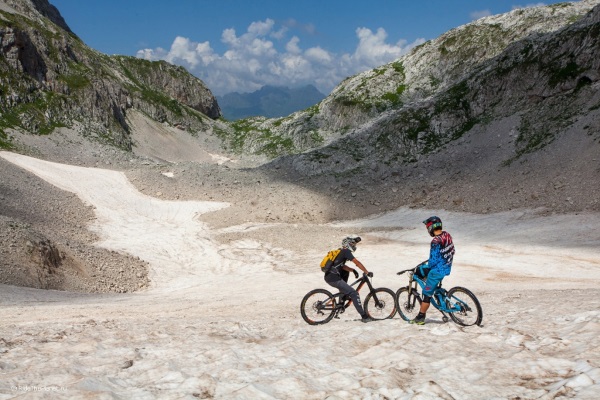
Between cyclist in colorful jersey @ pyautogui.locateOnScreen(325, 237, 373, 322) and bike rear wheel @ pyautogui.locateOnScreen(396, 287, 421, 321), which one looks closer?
bike rear wheel @ pyautogui.locateOnScreen(396, 287, 421, 321)

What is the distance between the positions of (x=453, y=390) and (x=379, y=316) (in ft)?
17.7

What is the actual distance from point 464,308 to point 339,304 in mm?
3477

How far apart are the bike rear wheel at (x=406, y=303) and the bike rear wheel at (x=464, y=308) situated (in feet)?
3.56

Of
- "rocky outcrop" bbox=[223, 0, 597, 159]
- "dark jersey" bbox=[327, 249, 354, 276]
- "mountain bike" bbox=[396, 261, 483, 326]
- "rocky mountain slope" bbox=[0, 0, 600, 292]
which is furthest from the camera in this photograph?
"rocky outcrop" bbox=[223, 0, 597, 159]

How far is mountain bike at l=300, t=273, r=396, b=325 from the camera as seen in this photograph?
12000 millimetres

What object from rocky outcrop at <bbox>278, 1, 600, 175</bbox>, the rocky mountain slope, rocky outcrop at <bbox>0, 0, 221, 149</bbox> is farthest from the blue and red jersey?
rocky outcrop at <bbox>0, 0, 221, 149</bbox>

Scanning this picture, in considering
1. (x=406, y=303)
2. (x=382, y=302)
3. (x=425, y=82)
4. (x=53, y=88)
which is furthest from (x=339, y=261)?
(x=53, y=88)

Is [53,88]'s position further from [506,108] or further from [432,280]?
[432,280]

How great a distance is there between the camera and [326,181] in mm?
51094

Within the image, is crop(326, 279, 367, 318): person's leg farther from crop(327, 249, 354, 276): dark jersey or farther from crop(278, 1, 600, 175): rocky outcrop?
crop(278, 1, 600, 175): rocky outcrop

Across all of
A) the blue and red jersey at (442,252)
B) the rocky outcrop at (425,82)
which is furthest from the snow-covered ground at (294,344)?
the rocky outcrop at (425,82)

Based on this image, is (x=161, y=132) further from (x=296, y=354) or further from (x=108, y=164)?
(x=296, y=354)

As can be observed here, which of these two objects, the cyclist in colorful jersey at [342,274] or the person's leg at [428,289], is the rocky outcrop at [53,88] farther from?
the person's leg at [428,289]

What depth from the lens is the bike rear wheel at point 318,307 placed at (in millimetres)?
12227
